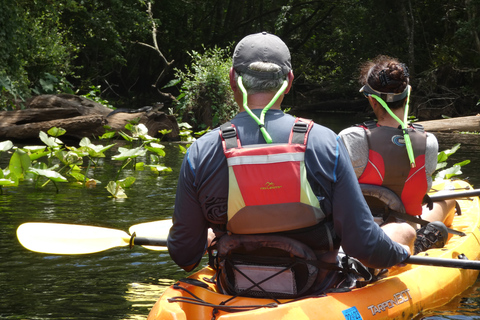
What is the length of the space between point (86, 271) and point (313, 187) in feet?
6.90

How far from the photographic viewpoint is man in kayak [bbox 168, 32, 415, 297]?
2.12 metres

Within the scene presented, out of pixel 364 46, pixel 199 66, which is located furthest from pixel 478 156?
pixel 364 46

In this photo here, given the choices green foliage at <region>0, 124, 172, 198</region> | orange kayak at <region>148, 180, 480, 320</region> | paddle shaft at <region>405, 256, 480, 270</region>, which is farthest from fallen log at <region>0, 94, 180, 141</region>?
paddle shaft at <region>405, 256, 480, 270</region>

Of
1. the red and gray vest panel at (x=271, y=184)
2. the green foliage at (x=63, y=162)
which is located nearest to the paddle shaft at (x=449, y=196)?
the red and gray vest panel at (x=271, y=184)

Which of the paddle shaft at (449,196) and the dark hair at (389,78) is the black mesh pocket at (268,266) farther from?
the paddle shaft at (449,196)

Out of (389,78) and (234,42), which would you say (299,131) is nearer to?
(389,78)

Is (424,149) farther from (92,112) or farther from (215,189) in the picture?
(92,112)

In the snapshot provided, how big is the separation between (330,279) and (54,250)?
4.30ft

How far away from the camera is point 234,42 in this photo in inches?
722

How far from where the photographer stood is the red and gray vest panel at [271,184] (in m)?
2.11

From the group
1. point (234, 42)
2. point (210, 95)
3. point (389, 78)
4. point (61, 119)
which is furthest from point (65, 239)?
point (234, 42)

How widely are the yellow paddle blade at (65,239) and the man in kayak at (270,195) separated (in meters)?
0.71

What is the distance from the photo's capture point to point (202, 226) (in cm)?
233

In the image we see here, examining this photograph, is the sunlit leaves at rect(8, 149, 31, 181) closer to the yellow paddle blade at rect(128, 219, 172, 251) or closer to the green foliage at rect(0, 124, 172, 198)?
the green foliage at rect(0, 124, 172, 198)
